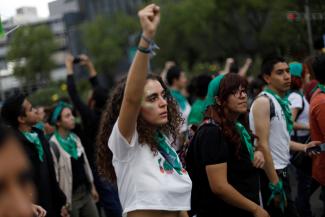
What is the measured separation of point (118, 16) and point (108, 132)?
174 ft

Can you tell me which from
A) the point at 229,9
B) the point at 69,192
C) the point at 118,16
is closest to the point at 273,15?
the point at 229,9

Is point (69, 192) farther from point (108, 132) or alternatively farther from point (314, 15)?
point (314, 15)

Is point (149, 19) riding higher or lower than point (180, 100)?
higher

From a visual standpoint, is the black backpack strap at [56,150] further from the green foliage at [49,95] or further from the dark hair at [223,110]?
the green foliage at [49,95]

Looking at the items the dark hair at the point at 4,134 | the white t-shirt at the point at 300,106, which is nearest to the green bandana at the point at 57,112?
the white t-shirt at the point at 300,106

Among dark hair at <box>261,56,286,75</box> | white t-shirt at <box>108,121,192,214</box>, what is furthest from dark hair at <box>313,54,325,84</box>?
white t-shirt at <box>108,121,192,214</box>

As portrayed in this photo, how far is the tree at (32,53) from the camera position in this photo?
53.7 m

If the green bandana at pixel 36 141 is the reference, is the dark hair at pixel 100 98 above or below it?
above

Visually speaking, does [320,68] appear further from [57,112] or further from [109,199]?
[57,112]

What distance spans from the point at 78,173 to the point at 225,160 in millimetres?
2426

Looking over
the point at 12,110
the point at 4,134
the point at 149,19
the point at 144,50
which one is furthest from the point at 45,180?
the point at 4,134

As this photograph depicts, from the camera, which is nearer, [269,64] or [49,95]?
[269,64]

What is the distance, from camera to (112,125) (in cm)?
295

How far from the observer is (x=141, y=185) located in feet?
8.66
